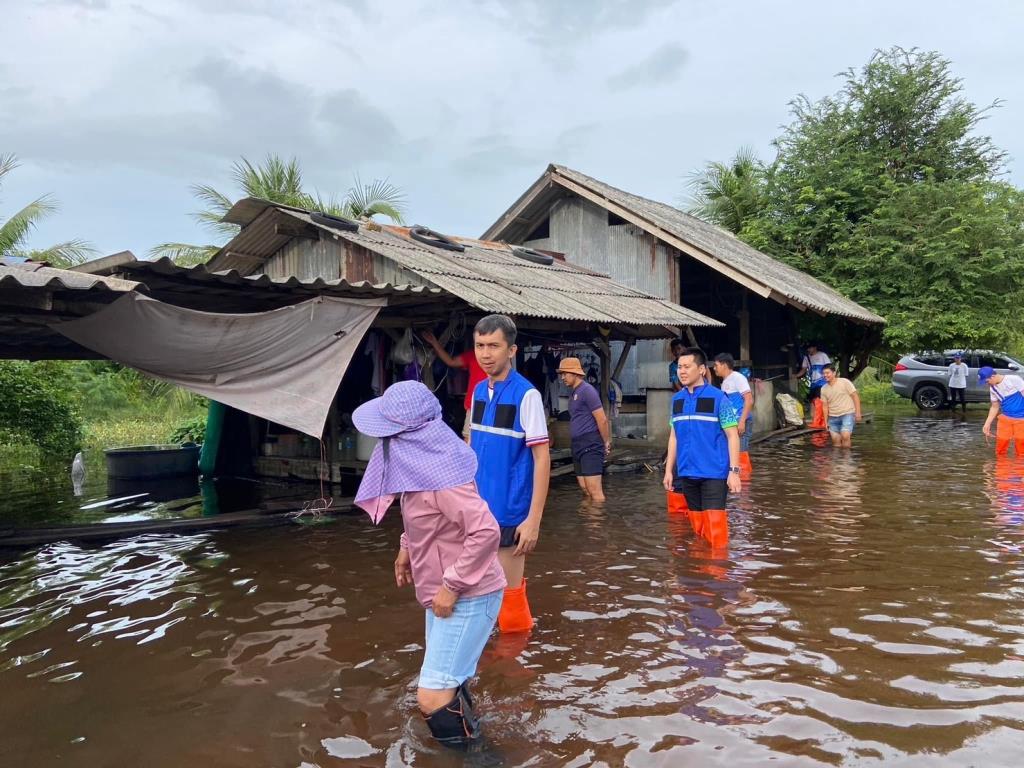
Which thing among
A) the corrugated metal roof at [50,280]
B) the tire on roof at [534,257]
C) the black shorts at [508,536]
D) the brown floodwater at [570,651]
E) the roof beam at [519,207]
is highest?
the roof beam at [519,207]

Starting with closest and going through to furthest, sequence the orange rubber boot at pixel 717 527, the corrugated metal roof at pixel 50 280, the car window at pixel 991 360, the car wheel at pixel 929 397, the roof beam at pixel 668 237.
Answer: the corrugated metal roof at pixel 50 280, the orange rubber boot at pixel 717 527, the roof beam at pixel 668 237, the car window at pixel 991 360, the car wheel at pixel 929 397

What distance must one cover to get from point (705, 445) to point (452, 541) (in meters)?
3.40

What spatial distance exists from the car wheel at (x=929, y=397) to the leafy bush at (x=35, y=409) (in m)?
20.9

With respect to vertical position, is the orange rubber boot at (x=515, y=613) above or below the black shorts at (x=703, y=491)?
below

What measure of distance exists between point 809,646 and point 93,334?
227 inches

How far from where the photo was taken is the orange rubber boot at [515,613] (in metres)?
4.30

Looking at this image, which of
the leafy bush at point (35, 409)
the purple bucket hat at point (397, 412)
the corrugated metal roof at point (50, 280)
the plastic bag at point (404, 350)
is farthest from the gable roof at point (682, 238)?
the purple bucket hat at point (397, 412)

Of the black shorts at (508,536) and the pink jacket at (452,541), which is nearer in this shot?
the pink jacket at (452,541)

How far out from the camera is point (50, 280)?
4.93 meters

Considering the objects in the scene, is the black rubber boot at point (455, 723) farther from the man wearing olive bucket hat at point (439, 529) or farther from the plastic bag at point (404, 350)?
Answer: the plastic bag at point (404, 350)

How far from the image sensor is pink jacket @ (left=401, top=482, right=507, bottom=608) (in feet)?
8.98

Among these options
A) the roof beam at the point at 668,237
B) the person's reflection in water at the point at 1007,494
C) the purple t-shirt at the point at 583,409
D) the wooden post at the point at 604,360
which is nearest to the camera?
the person's reflection in water at the point at 1007,494

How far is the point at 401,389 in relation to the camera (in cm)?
291

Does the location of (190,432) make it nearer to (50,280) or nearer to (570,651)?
(50,280)
